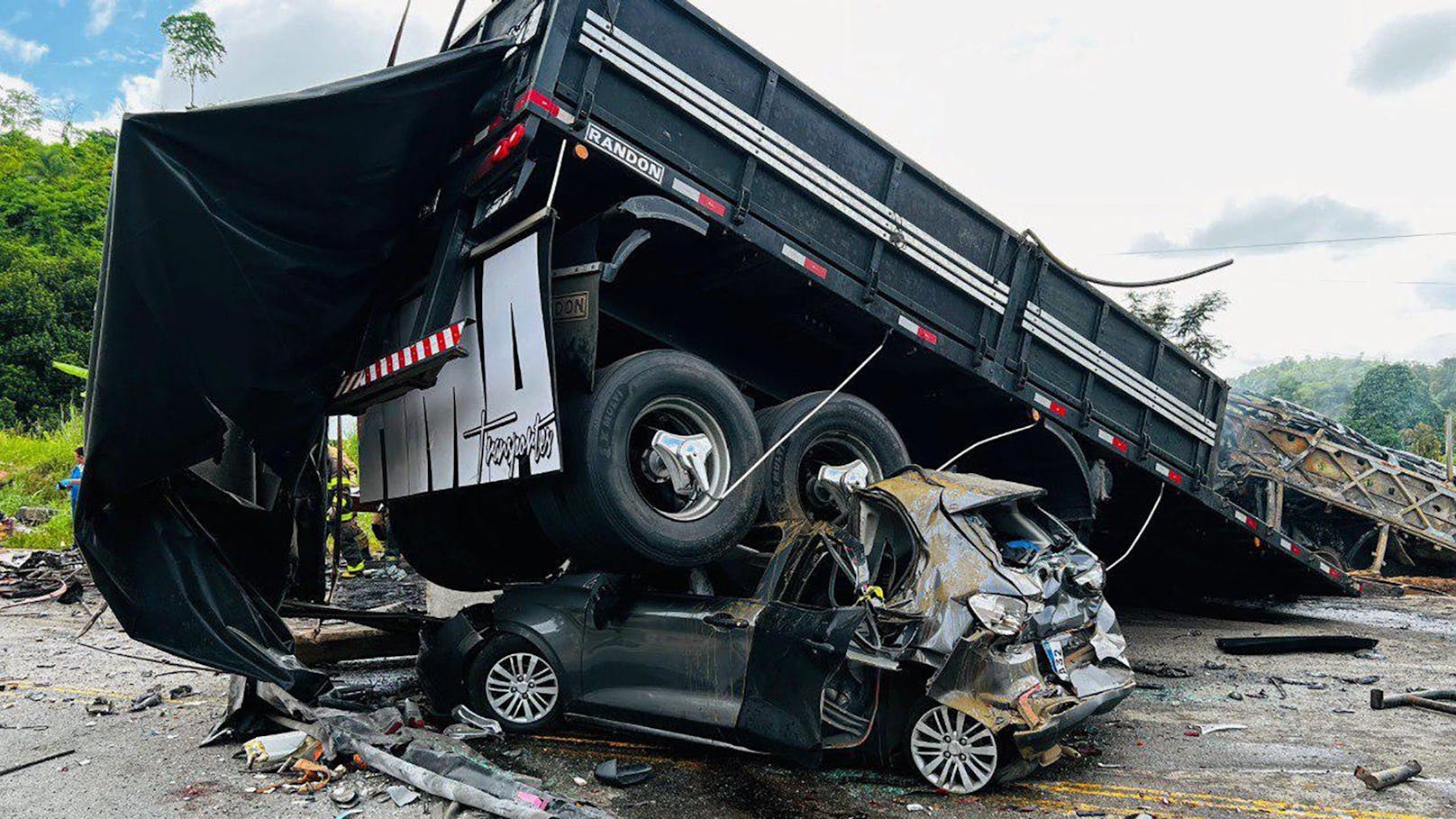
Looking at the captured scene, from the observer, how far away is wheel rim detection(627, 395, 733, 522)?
492cm

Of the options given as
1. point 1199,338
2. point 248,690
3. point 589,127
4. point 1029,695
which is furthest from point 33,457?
point 1199,338

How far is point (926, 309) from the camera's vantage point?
572cm

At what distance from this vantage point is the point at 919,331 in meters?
5.67

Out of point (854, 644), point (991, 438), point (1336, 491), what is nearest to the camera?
point (854, 644)

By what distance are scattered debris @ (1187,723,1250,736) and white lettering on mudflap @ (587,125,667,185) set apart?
13.5ft

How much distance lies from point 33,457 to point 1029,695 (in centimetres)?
2260

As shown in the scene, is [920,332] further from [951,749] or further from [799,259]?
[951,749]

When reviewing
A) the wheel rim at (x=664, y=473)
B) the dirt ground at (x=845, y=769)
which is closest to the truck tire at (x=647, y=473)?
the wheel rim at (x=664, y=473)

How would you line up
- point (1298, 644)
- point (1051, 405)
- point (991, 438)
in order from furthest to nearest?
point (1298, 644) < point (991, 438) < point (1051, 405)

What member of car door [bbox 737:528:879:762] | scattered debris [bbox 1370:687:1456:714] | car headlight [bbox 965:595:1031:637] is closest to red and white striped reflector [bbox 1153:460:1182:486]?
scattered debris [bbox 1370:687:1456:714]

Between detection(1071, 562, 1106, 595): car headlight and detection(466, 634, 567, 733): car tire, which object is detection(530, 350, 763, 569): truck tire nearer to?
detection(466, 634, 567, 733): car tire

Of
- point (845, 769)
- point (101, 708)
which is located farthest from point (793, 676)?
point (101, 708)

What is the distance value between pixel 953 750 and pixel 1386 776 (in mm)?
1847

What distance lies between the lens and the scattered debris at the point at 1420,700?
5352mm
